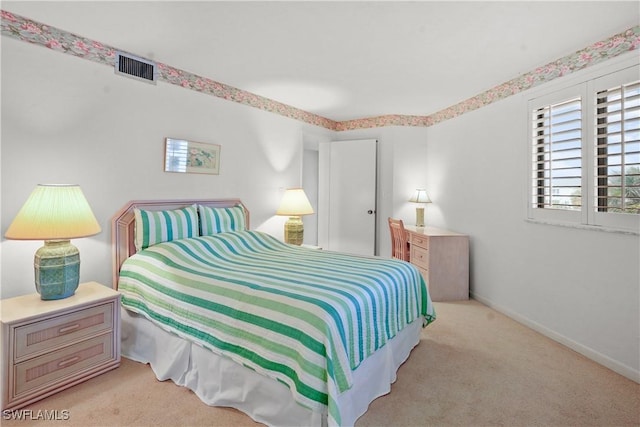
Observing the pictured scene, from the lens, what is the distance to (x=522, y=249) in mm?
3117

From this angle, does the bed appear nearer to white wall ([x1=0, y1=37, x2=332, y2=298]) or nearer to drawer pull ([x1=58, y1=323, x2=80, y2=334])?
white wall ([x1=0, y1=37, x2=332, y2=298])

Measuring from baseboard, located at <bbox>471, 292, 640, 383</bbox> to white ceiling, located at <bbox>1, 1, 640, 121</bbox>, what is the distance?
2380 mm

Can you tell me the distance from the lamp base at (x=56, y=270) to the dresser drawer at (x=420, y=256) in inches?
132

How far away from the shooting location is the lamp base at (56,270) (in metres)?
2.03

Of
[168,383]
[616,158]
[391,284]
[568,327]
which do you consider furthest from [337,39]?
[568,327]

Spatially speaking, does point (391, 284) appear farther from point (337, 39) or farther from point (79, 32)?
point (79, 32)

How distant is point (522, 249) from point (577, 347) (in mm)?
928

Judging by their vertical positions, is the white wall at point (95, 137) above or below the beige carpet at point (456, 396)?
above

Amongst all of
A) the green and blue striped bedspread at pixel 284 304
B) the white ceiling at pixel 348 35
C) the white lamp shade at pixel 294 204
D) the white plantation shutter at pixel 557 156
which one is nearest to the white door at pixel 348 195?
the white lamp shade at pixel 294 204

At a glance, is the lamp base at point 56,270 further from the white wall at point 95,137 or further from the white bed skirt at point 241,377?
the white bed skirt at point 241,377

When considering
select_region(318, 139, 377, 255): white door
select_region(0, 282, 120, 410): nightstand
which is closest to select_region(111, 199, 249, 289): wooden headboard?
select_region(0, 282, 120, 410): nightstand

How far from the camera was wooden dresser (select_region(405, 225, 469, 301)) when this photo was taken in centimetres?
373

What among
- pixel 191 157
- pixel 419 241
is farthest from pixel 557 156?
pixel 191 157

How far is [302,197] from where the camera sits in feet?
13.2
